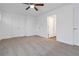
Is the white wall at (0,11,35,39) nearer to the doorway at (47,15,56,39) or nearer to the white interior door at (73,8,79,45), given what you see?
the doorway at (47,15,56,39)

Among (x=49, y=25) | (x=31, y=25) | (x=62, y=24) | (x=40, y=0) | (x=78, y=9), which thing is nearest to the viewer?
(x=40, y=0)

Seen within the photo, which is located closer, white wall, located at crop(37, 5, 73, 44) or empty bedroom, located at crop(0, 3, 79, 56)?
empty bedroom, located at crop(0, 3, 79, 56)

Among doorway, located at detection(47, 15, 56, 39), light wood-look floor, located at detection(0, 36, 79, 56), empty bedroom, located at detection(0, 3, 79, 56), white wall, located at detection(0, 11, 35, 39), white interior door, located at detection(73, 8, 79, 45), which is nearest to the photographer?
light wood-look floor, located at detection(0, 36, 79, 56)

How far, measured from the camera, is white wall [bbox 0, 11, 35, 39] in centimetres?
683

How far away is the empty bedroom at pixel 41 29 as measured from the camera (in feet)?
12.4

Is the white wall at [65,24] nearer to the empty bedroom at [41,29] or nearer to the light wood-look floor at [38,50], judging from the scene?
the empty bedroom at [41,29]

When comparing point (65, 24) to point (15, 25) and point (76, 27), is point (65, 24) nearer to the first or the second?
point (76, 27)

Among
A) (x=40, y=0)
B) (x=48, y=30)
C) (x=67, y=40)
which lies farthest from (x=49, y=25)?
(x=40, y=0)

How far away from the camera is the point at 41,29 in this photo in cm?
825

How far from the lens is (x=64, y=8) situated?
5.13m

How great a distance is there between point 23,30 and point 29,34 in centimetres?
84

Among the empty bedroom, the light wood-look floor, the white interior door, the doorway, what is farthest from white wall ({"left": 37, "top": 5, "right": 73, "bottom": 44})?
the doorway

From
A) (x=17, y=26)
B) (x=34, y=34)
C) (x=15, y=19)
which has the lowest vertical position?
(x=34, y=34)

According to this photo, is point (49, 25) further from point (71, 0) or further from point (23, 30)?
point (71, 0)
